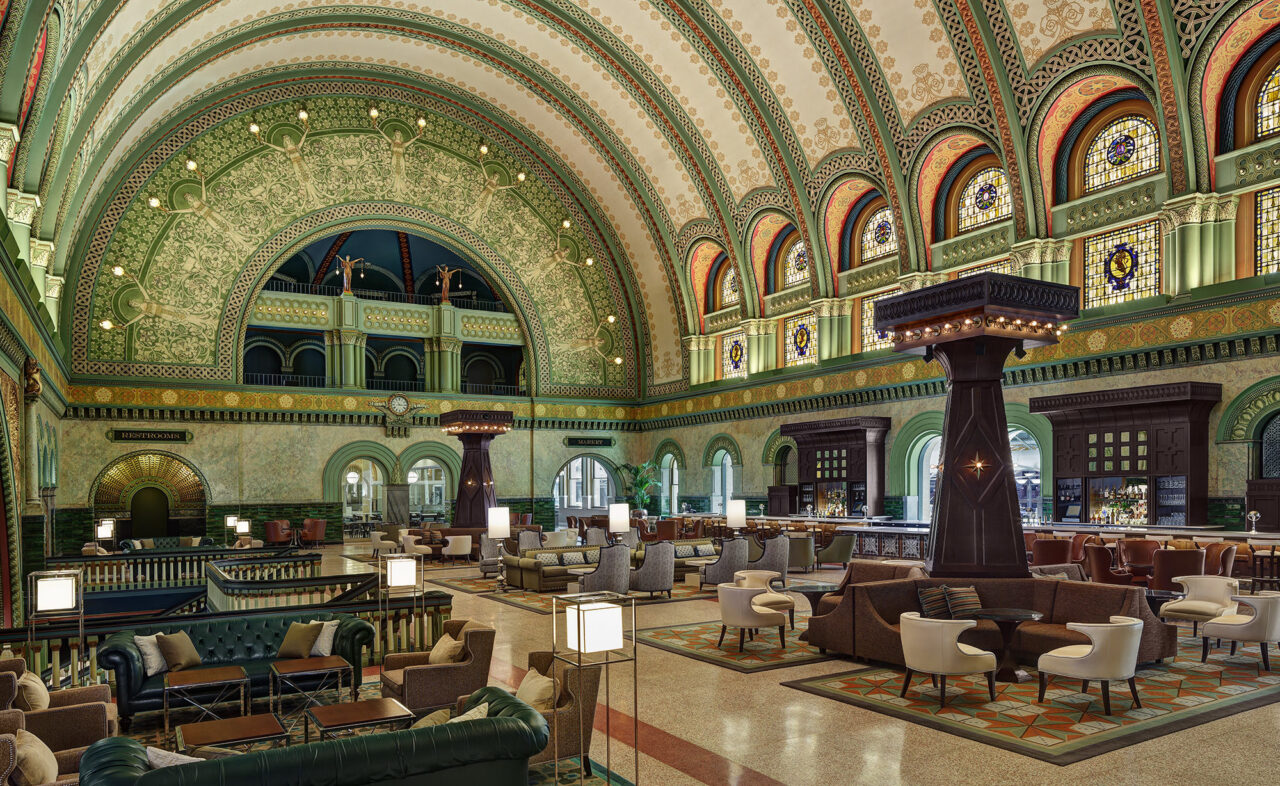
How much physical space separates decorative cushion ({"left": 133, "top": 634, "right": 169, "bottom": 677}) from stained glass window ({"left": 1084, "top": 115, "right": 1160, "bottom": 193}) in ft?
53.4

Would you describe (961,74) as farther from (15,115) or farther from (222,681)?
(222,681)

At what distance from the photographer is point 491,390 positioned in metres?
29.5

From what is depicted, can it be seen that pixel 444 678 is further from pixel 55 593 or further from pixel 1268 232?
pixel 1268 232

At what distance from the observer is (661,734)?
644 cm

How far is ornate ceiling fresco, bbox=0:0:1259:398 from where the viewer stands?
1605 cm

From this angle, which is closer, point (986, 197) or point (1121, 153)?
point (1121, 153)

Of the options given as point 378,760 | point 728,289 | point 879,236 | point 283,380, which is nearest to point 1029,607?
point 378,760

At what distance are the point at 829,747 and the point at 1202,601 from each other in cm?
560

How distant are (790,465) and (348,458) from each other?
12403mm

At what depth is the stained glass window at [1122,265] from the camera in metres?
15.7

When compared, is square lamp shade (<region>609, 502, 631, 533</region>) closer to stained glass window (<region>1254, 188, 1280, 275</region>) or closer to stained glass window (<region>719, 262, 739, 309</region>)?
stained glass window (<region>1254, 188, 1280, 275</region>)

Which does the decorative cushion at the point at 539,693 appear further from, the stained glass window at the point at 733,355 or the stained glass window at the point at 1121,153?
the stained glass window at the point at 733,355

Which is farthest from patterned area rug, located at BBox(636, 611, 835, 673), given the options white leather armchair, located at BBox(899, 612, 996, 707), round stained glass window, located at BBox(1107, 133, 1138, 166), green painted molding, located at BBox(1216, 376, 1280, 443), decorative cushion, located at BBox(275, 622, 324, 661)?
round stained glass window, located at BBox(1107, 133, 1138, 166)

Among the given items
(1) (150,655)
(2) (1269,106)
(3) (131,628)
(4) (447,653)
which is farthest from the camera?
(2) (1269,106)
